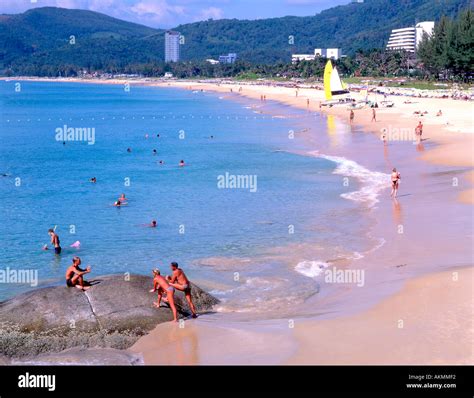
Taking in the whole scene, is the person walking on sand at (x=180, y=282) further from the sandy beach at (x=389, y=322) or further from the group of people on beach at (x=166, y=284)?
the sandy beach at (x=389, y=322)

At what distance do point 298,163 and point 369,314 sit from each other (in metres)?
27.6

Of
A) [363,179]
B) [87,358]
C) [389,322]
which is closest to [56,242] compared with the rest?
[87,358]

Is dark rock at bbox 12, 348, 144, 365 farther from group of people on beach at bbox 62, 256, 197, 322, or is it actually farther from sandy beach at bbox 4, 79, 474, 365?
group of people on beach at bbox 62, 256, 197, 322

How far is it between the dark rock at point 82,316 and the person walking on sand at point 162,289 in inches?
6.5

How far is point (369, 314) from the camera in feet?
48.7

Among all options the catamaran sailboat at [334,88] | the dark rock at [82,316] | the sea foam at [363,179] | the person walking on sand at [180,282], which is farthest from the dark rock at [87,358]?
the catamaran sailboat at [334,88]

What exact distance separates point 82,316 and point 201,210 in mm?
15587

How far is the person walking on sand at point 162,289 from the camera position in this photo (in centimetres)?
1466

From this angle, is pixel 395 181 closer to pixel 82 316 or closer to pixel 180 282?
pixel 180 282

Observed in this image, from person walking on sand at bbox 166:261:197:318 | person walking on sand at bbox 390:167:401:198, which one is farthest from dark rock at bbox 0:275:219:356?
person walking on sand at bbox 390:167:401:198

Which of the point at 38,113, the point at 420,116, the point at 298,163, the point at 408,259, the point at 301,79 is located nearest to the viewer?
the point at 408,259
